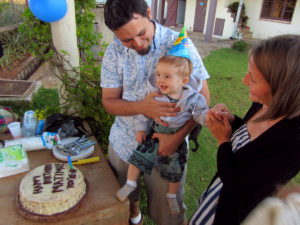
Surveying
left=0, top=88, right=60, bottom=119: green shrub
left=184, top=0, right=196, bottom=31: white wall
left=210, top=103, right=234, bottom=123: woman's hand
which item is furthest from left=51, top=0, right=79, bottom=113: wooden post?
left=184, top=0, right=196, bottom=31: white wall

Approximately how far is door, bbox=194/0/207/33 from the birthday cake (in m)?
15.6

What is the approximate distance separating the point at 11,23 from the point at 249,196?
794 centimetres

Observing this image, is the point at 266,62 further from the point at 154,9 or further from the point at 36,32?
the point at 154,9

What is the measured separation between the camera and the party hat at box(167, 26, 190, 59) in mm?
1525

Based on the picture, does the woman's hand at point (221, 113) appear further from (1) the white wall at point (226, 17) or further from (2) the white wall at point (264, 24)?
(1) the white wall at point (226, 17)

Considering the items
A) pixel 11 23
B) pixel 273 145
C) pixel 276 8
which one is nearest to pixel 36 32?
pixel 273 145

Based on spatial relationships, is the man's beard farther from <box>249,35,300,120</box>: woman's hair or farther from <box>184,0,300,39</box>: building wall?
<box>184,0,300,39</box>: building wall

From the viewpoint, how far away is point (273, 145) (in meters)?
1.08

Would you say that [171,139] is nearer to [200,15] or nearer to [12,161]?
[12,161]

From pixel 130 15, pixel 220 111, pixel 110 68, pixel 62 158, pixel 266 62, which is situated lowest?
pixel 62 158

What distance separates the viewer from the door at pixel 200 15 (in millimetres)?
15150

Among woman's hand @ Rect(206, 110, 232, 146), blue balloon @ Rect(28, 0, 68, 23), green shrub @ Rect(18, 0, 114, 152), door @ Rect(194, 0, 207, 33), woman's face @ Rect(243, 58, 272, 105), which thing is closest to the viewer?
woman's face @ Rect(243, 58, 272, 105)

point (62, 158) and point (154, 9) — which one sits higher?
point (154, 9)

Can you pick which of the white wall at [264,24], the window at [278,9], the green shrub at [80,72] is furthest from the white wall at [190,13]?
the green shrub at [80,72]
